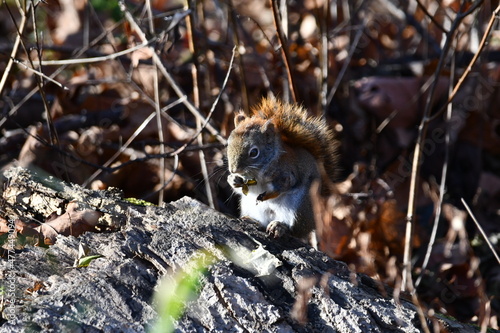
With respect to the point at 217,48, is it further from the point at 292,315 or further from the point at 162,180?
the point at 292,315

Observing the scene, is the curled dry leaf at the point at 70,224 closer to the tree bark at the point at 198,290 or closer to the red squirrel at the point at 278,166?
the tree bark at the point at 198,290

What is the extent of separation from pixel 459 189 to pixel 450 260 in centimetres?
72

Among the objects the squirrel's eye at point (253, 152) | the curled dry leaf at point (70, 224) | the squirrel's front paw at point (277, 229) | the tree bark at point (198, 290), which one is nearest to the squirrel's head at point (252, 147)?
the squirrel's eye at point (253, 152)

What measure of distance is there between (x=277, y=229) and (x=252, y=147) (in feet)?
1.49

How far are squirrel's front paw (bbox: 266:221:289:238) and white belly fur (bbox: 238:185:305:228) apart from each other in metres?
0.17

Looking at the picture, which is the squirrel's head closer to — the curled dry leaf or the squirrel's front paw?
the squirrel's front paw

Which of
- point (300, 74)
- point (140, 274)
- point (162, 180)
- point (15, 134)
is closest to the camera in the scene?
point (140, 274)

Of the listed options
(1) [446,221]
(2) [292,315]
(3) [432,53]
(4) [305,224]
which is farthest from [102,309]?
(3) [432,53]

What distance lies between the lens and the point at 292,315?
1867 millimetres

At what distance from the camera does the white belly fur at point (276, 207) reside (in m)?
2.76

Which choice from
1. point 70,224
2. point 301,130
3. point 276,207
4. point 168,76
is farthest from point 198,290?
point 168,76

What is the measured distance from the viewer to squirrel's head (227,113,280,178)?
2764 mm

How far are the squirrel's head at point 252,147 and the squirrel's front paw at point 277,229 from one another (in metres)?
0.32

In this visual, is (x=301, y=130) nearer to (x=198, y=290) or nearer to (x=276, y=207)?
(x=276, y=207)
